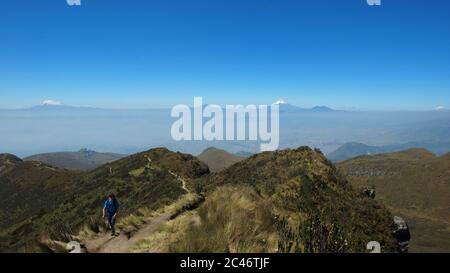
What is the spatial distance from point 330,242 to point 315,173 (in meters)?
23.7

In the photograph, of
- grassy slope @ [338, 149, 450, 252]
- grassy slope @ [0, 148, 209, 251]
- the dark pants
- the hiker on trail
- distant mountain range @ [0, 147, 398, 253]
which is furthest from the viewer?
grassy slope @ [338, 149, 450, 252]

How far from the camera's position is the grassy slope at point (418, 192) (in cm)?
7819

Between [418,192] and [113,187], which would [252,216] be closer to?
[113,187]

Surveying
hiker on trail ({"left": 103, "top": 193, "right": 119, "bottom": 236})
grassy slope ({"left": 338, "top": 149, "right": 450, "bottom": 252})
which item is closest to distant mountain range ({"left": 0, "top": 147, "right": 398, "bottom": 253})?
hiker on trail ({"left": 103, "top": 193, "right": 119, "bottom": 236})

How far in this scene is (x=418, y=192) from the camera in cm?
11481

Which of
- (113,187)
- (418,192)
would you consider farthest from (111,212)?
(418,192)

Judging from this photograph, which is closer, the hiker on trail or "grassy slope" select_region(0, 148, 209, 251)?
the hiker on trail

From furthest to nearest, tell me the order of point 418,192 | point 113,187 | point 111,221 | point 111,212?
point 418,192
point 113,187
point 111,212
point 111,221

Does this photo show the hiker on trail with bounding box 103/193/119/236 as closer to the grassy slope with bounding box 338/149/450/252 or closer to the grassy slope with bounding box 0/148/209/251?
the grassy slope with bounding box 0/148/209/251

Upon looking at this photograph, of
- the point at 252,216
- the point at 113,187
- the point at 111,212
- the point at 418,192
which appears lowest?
the point at 418,192

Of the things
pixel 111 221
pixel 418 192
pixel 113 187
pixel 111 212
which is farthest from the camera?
pixel 418 192

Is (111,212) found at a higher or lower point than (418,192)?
higher

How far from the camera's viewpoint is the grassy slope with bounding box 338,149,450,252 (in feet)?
257
